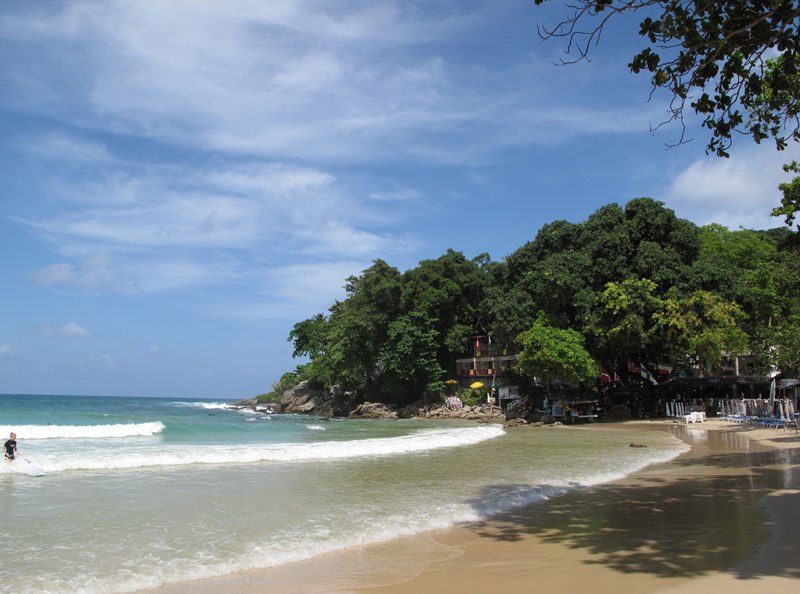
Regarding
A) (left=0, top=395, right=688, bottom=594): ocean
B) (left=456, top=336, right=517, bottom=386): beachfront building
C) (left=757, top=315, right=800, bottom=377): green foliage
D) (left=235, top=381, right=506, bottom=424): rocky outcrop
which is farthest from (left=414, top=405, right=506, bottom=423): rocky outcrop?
(left=0, top=395, right=688, bottom=594): ocean

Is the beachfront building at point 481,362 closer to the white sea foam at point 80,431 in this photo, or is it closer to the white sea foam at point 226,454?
the white sea foam at point 226,454

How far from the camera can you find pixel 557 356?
3303 centimetres

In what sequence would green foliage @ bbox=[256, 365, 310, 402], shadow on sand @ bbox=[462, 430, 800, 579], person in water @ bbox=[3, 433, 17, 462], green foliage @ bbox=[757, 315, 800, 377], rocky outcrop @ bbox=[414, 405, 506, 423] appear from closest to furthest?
1. shadow on sand @ bbox=[462, 430, 800, 579]
2. person in water @ bbox=[3, 433, 17, 462]
3. green foliage @ bbox=[757, 315, 800, 377]
4. rocky outcrop @ bbox=[414, 405, 506, 423]
5. green foliage @ bbox=[256, 365, 310, 402]

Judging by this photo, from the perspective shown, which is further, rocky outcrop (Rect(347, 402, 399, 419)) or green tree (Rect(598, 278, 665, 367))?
rocky outcrop (Rect(347, 402, 399, 419))

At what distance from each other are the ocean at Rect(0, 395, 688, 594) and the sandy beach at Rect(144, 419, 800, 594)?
68cm

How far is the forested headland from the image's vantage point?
32219 mm

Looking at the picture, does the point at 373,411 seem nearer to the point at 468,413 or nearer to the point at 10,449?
the point at 468,413

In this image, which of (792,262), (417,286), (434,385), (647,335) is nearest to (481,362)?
(434,385)

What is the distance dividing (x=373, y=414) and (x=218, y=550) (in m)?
42.0

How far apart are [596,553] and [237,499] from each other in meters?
6.69

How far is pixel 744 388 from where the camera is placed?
3766cm

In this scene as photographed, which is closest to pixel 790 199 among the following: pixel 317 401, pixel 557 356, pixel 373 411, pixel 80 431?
pixel 557 356

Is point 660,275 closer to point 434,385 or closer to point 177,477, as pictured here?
point 434,385

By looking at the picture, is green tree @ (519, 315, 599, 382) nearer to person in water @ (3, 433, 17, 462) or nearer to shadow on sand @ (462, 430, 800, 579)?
shadow on sand @ (462, 430, 800, 579)
